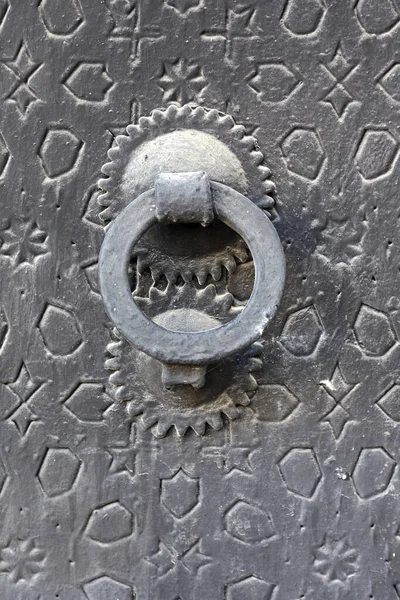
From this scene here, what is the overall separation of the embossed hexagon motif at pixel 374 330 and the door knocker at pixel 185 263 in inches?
4.7

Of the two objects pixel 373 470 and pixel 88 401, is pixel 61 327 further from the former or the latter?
pixel 373 470

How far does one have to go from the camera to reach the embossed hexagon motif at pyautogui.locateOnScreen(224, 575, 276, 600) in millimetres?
752

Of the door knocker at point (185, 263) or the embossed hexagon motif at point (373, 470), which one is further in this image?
the embossed hexagon motif at point (373, 470)

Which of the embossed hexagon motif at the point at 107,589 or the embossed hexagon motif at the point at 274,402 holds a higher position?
the embossed hexagon motif at the point at 274,402

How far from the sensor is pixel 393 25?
698 mm

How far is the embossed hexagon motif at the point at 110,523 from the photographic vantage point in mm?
755

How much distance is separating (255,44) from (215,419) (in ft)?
1.33

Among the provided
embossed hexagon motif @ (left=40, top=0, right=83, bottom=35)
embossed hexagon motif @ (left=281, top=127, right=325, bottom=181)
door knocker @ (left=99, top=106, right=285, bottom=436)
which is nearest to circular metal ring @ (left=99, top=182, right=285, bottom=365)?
door knocker @ (left=99, top=106, right=285, bottom=436)

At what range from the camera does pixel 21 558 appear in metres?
0.76

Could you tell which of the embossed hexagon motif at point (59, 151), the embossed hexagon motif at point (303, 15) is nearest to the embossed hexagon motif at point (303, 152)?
the embossed hexagon motif at point (303, 15)

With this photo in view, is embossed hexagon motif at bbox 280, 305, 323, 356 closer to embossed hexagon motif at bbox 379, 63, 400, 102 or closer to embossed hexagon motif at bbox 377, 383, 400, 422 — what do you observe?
embossed hexagon motif at bbox 377, 383, 400, 422

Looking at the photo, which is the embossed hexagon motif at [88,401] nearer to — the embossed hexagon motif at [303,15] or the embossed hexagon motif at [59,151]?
the embossed hexagon motif at [59,151]

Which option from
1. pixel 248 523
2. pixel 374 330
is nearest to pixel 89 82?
pixel 374 330

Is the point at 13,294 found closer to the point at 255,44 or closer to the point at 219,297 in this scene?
the point at 219,297
